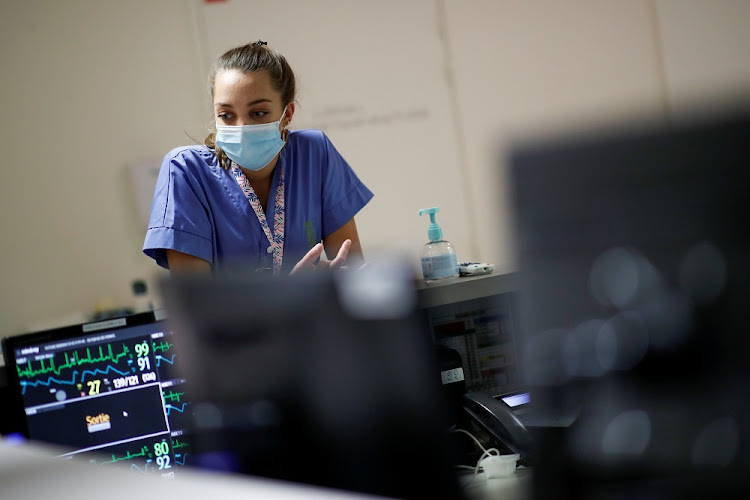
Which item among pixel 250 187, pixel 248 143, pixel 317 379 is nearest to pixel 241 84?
pixel 248 143

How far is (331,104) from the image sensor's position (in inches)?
150

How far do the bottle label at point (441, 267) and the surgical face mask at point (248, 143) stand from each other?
575 mm

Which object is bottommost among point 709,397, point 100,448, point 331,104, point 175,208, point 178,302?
point 100,448

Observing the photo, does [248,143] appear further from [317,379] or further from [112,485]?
[112,485]

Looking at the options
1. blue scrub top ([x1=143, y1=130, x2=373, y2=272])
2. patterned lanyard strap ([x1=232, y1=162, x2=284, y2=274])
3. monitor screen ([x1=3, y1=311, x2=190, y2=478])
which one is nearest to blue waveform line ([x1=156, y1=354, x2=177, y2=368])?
monitor screen ([x1=3, y1=311, x2=190, y2=478])

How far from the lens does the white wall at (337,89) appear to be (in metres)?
3.52

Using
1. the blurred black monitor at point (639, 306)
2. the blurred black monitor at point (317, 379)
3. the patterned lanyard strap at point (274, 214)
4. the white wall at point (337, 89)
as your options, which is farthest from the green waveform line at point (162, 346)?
the white wall at point (337, 89)

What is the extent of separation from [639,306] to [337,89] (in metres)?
3.40

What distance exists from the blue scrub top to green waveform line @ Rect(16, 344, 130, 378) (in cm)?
38

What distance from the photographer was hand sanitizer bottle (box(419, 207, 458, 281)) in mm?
1515

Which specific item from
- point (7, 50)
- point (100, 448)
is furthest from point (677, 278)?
point (7, 50)

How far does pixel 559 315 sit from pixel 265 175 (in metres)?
1.44

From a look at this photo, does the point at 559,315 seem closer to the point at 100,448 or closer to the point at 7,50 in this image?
the point at 100,448

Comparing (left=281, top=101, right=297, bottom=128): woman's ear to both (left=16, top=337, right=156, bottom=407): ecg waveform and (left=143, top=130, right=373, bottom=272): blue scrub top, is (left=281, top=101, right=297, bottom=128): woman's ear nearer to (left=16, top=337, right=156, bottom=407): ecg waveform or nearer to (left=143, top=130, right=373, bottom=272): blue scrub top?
(left=143, top=130, right=373, bottom=272): blue scrub top
